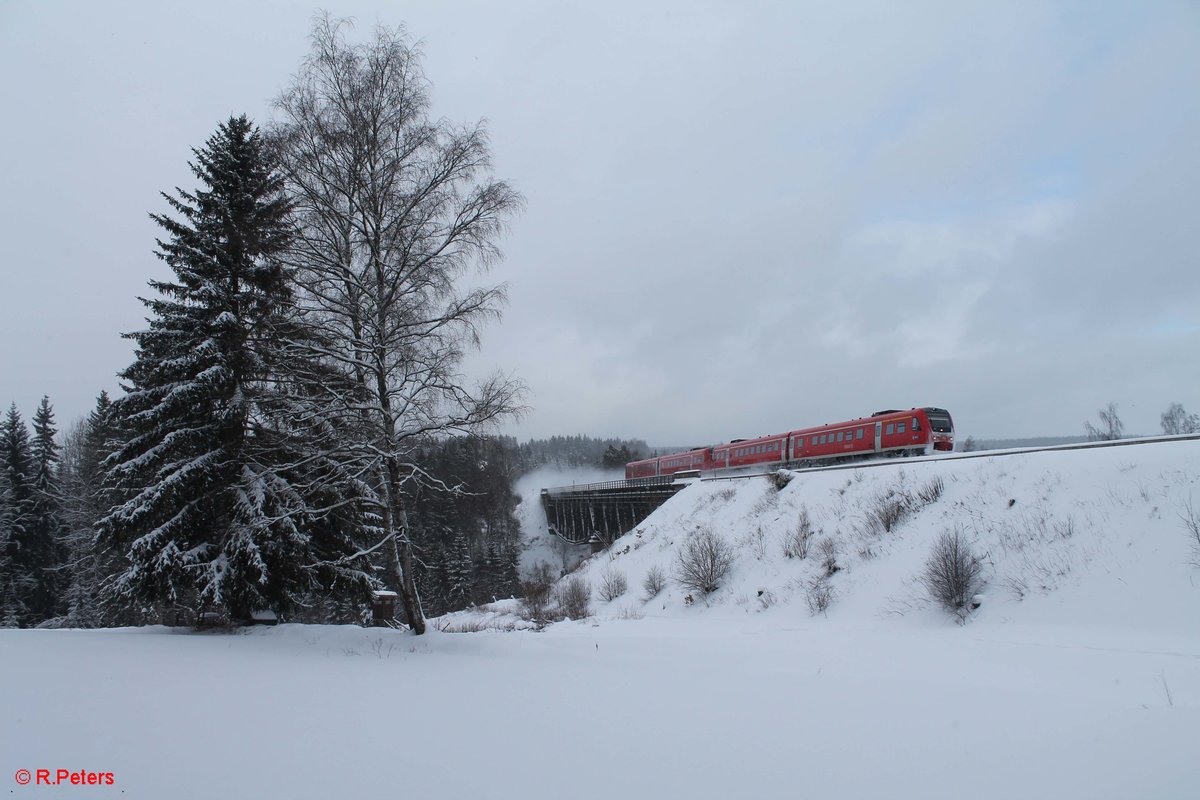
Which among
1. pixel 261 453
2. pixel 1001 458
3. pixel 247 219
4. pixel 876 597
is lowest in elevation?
pixel 876 597

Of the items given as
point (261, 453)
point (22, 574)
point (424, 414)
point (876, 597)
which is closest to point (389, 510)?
point (424, 414)

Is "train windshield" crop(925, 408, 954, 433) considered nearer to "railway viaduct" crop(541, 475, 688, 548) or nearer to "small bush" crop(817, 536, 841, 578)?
"railway viaduct" crop(541, 475, 688, 548)

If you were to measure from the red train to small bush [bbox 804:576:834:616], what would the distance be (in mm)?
13241

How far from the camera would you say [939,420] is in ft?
74.5

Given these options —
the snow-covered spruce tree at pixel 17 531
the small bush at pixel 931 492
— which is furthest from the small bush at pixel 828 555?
the snow-covered spruce tree at pixel 17 531

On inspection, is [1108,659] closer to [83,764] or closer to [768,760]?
[768,760]

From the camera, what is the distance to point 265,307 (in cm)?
979

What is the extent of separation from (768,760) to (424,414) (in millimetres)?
6761

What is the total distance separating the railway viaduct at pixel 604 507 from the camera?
104ft

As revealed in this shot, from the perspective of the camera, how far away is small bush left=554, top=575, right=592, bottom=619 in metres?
15.6

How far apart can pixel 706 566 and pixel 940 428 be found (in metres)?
14.2

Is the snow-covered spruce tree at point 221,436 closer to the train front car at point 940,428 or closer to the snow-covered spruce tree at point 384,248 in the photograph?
the snow-covered spruce tree at point 384,248

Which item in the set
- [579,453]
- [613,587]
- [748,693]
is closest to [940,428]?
[613,587]

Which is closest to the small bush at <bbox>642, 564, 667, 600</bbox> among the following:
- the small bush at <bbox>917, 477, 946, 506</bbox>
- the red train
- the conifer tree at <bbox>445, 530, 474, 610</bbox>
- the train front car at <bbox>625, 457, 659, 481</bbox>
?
the small bush at <bbox>917, 477, 946, 506</bbox>
